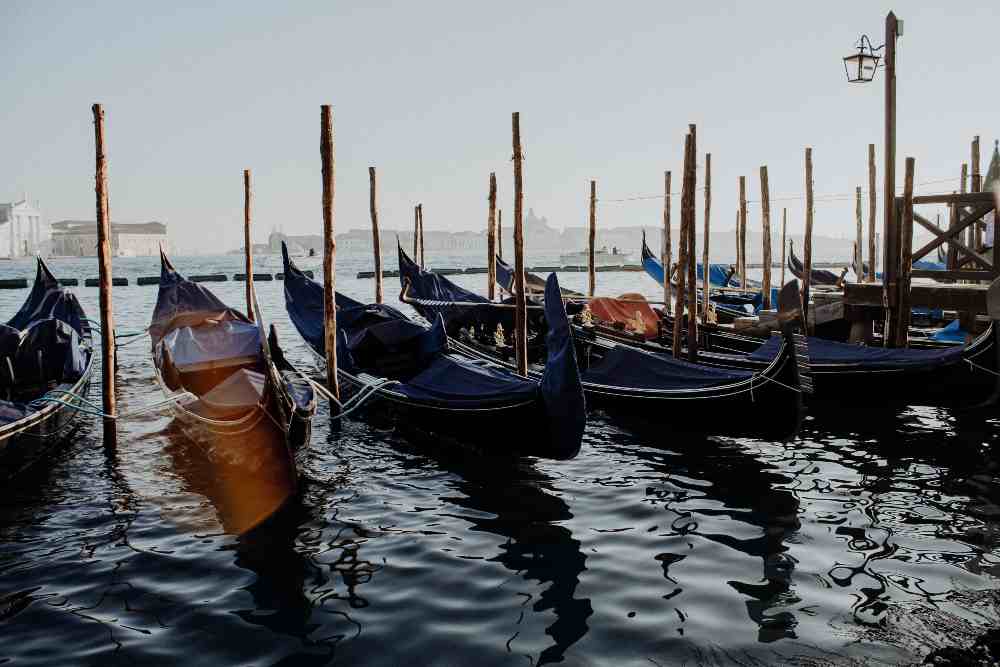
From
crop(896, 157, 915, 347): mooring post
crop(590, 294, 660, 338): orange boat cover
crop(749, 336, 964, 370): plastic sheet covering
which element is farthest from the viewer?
crop(590, 294, 660, 338): orange boat cover

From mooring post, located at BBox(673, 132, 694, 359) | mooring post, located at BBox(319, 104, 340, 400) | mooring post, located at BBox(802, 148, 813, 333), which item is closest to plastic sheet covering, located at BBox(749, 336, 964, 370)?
mooring post, located at BBox(673, 132, 694, 359)

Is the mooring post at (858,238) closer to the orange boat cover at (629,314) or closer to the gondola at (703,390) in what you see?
the orange boat cover at (629,314)

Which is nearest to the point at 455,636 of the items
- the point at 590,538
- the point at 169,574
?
the point at 590,538

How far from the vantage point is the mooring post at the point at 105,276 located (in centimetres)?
818

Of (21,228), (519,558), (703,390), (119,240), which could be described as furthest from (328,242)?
(21,228)

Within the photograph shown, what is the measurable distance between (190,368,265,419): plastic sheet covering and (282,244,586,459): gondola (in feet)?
3.87

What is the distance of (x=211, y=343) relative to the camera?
10.5 m

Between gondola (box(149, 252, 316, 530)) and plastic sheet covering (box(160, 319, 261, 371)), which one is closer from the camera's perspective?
gondola (box(149, 252, 316, 530))

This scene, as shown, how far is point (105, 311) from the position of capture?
8.27 metres

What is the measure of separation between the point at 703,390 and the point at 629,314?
6662mm

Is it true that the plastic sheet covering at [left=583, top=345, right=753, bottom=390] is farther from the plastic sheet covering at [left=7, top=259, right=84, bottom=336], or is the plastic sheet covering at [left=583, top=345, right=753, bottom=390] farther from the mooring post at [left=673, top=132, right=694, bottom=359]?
the plastic sheet covering at [left=7, top=259, right=84, bottom=336]

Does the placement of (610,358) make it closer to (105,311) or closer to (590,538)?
(590,538)

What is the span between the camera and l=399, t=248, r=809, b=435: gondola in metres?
7.68

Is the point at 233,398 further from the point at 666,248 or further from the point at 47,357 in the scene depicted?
the point at 666,248
